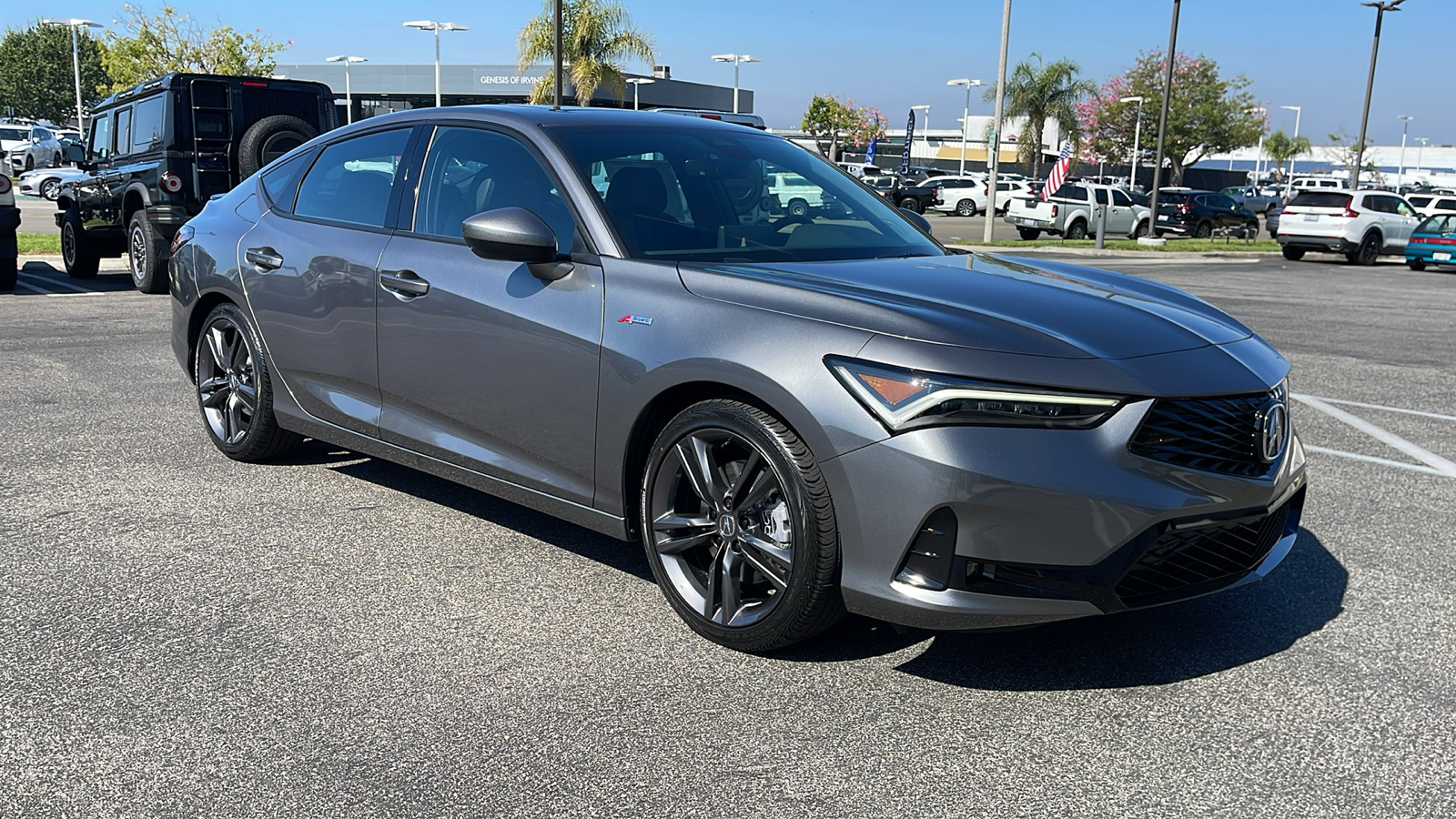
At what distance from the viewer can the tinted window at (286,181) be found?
539 cm

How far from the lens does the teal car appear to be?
25.6 meters

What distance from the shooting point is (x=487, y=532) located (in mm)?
4848

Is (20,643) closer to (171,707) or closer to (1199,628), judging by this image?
(171,707)

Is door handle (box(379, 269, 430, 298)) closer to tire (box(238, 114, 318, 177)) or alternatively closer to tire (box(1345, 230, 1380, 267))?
tire (box(238, 114, 318, 177))

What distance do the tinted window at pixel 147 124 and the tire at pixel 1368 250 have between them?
2508 cm

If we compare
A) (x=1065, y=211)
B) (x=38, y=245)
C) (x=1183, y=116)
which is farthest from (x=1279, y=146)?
(x=38, y=245)

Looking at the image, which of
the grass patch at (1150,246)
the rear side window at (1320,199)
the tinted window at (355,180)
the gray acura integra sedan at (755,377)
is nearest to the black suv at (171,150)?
the tinted window at (355,180)

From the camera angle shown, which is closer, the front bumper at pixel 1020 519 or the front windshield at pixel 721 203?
the front bumper at pixel 1020 519

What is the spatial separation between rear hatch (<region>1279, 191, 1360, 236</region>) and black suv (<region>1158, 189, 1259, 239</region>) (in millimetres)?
9382

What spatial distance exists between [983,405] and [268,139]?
425 inches

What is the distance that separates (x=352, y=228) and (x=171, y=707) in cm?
224

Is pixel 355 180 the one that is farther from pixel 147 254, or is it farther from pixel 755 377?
pixel 147 254

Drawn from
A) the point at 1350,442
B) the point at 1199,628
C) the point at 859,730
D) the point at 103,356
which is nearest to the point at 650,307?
the point at 859,730

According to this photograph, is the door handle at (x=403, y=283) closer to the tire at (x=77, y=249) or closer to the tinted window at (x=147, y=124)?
the tinted window at (x=147, y=124)
